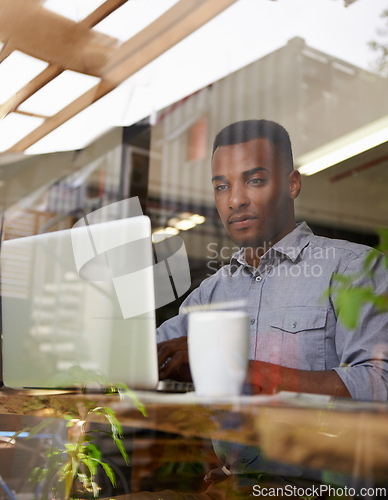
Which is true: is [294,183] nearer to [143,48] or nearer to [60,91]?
[143,48]

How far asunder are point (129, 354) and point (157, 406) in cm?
17

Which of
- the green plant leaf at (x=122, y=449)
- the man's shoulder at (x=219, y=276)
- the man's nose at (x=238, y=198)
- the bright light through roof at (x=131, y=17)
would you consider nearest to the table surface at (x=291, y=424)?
the green plant leaf at (x=122, y=449)

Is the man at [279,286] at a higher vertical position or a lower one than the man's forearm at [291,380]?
higher

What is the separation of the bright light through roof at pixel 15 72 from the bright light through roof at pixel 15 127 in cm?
7

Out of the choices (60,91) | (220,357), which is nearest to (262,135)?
(220,357)

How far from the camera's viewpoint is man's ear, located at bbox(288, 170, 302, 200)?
48.2 inches

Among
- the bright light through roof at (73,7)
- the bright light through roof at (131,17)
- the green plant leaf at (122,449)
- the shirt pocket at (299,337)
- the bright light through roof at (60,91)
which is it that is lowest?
the green plant leaf at (122,449)

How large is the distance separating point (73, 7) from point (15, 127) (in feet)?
1.61

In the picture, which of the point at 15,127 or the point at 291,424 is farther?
the point at 15,127

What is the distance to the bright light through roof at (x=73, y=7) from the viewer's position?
1861mm

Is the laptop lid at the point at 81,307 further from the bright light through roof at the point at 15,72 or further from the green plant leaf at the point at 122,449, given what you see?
the bright light through roof at the point at 15,72

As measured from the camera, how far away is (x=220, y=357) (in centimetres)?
106

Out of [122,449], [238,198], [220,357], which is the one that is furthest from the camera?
[122,449]

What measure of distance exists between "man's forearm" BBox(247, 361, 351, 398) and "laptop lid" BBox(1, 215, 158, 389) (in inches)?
11.3
